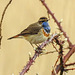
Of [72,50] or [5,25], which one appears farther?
[5,25]

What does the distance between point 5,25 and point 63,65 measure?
8.40ft

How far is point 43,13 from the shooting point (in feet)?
11.7

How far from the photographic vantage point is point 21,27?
3531 mm

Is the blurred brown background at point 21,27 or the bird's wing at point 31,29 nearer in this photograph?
the bird's wing at point 31,29

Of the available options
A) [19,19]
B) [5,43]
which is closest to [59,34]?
[19,19]

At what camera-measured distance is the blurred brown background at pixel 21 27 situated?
338 cm

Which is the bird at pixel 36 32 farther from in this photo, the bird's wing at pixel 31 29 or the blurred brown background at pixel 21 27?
the blurred brown background at pixel 21 27

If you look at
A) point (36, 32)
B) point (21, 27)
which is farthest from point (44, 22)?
point (21, 27)

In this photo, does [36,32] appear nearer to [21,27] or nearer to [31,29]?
[31,29]

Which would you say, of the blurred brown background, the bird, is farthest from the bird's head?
the blurred brown background

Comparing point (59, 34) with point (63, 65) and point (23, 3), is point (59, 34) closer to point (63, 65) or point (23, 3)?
point (63, 65)

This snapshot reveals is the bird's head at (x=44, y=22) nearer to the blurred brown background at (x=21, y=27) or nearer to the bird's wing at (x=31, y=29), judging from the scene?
the bird's wing at (x=31, y=29)

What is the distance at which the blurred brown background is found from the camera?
338 centimetres

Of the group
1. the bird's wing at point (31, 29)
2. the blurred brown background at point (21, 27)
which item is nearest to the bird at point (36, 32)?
the bird's wing at point (31, 29)
